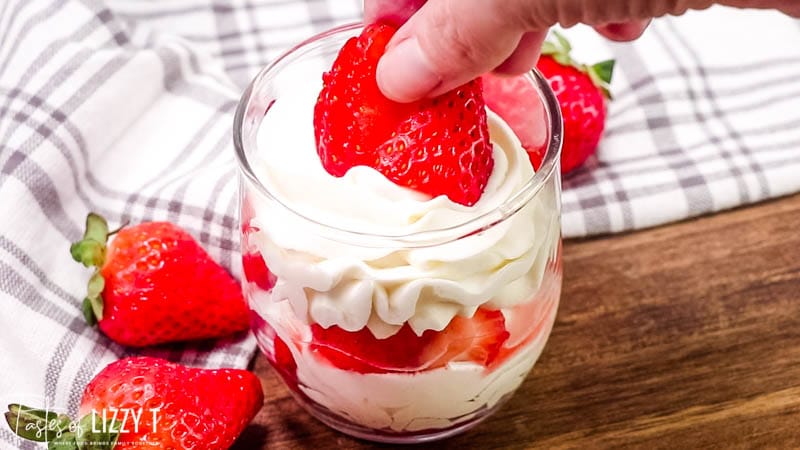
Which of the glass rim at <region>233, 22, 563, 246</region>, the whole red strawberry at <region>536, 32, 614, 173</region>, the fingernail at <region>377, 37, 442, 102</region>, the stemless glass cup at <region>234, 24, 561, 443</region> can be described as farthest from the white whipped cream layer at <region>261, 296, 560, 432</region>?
the whole red strawberry at <region>536, 32, 614, 173</region>

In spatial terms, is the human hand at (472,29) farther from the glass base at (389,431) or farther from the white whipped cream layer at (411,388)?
the glass base at (389,431)

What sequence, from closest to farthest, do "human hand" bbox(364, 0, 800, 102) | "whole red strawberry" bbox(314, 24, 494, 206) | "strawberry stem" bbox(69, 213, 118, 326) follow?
1. "human hand" bbox(364, 0, 800, 102)
2. "whole red strawberry" bbox(314, 24, 494, 206)
3. "strawberry stem" bbox(69, 213, 118, 326)

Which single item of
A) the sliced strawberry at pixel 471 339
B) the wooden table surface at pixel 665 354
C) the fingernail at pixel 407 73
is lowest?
the wooden table surface at pixel 665 354

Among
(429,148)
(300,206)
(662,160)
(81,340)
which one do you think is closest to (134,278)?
(81,340)

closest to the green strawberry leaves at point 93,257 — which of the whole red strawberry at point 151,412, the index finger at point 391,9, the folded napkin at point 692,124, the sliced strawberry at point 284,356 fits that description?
the whole red strawberry at point 151,412

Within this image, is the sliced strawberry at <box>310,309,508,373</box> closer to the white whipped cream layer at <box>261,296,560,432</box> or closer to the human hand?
the white whipped cream layer at <box>261,296,560,432</box>

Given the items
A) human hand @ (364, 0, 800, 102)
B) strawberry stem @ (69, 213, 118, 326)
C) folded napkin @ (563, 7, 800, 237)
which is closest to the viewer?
human hand @ (364, 0, 800, 102)
